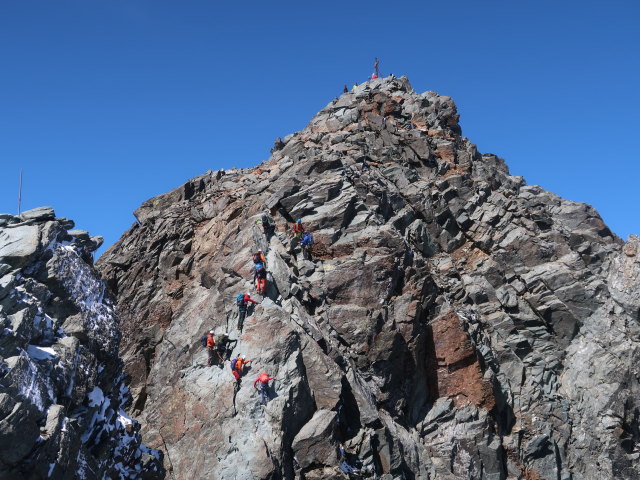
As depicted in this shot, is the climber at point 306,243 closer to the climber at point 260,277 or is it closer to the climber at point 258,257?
the climber at point 258,257

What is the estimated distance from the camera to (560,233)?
162ft

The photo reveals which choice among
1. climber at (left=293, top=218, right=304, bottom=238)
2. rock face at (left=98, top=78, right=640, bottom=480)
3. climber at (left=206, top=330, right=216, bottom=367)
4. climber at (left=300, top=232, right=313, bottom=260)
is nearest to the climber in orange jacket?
climber at (left=206, top=330, right=216, bottom=367)

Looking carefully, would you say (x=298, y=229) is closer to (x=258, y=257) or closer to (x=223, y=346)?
(x=258, y=257)

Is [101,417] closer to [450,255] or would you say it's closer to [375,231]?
[375,231]

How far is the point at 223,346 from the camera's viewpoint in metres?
31.5

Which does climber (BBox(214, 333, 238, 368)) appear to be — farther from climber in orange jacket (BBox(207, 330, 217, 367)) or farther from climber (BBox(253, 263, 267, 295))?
climber (BBox(253, 263, 267, 295))

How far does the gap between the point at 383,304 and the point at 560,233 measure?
23.0 metres

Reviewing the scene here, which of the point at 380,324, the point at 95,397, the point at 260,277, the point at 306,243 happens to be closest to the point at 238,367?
the point at 260,277

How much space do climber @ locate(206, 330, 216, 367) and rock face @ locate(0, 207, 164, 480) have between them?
496 centimetres

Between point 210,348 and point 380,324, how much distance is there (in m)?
10.7

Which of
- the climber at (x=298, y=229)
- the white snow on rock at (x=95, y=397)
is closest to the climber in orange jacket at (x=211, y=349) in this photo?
the white snow on rock at (x=95, y=397)

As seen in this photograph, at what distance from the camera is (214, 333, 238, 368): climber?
31.2 meters

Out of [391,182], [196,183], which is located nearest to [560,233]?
[391,182]

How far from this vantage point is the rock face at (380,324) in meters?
29.4
